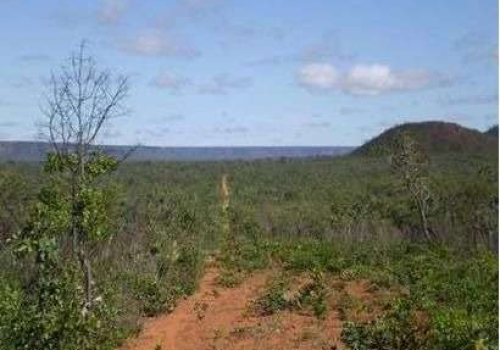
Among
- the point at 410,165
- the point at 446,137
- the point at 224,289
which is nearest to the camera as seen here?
the point at 224,289

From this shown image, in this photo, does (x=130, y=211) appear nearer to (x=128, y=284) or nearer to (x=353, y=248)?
(x=353, y=248)

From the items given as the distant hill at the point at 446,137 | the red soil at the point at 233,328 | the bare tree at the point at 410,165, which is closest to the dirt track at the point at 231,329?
the red soil at the point at 233,328

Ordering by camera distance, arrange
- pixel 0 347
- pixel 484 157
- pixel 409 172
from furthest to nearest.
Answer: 1. pixel 484 157
2. pixel 409 172
3. pixel 0 347

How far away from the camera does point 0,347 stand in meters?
11.0

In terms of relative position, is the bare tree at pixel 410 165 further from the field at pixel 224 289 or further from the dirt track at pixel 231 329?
the dirt track at pixel 231 329

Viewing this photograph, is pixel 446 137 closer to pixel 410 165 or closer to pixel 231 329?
pixel 410 165

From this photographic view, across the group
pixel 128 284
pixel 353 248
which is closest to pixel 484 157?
pixel 353 248

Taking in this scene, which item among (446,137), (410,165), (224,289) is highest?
(446,137)

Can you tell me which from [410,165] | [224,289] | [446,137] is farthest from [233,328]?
[446,137]

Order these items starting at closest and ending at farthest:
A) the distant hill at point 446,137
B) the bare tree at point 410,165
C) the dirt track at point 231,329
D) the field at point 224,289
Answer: the field at point 224,289, the dirt track at point 231,329, the bare tree at point 410,165, the distant hill at point 446,137

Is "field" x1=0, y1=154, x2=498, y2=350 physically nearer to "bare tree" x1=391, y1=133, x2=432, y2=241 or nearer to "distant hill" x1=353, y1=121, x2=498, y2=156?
"bare tree" x1=391, y1=133, x2=432, y2=241

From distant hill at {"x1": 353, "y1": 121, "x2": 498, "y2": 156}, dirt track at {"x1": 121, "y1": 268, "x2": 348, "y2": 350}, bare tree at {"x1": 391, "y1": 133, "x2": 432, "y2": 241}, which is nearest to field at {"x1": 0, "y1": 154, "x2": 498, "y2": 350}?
dirt track at {"x1": 121, "y1": 268, "x2": 348, "y2": 350}

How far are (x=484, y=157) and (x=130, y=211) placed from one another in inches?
2069

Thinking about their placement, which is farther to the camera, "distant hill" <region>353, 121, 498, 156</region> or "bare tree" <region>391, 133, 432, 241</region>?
"distant hill" <region>353, 121, 498, 156</region>
